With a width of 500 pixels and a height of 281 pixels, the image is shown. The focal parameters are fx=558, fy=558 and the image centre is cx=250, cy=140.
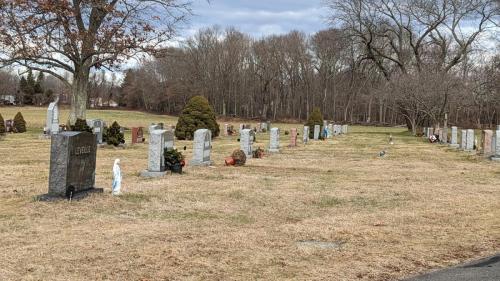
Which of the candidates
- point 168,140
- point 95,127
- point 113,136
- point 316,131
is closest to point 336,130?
point 316,131

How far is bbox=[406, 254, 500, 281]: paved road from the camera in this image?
5.37 m

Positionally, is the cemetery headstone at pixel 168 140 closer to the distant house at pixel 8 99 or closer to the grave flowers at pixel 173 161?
the grave flowers at pixel 173 161

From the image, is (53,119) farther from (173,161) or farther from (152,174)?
(152,174)

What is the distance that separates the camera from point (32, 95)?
343ft

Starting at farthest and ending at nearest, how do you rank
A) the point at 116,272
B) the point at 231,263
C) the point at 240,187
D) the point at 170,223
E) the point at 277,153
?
the point at 277,153, the point at 240,187, the point at 170,223, the point at 231,263, the point at 116,272

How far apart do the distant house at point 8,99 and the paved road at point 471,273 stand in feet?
342

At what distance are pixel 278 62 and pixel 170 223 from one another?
78307 mm

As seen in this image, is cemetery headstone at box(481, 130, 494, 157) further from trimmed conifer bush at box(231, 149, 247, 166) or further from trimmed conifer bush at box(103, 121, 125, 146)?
trimmed conifer bush at box(103, 121, 125, 146)

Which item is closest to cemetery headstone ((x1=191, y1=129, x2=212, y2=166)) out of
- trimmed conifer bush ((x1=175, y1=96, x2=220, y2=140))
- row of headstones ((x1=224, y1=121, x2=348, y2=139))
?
row of headstones ((x1=224, y1=121, x2=348, y2=139))

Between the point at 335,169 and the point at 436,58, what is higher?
the point at 436,58

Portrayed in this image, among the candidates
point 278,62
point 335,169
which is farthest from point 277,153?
point 278,62

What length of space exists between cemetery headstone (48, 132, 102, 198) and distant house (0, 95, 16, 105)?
99.0 metres

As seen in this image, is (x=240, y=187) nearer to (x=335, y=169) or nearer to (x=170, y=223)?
(x=170, y=223)

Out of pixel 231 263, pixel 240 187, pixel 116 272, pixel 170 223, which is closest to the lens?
pixel 116 272
